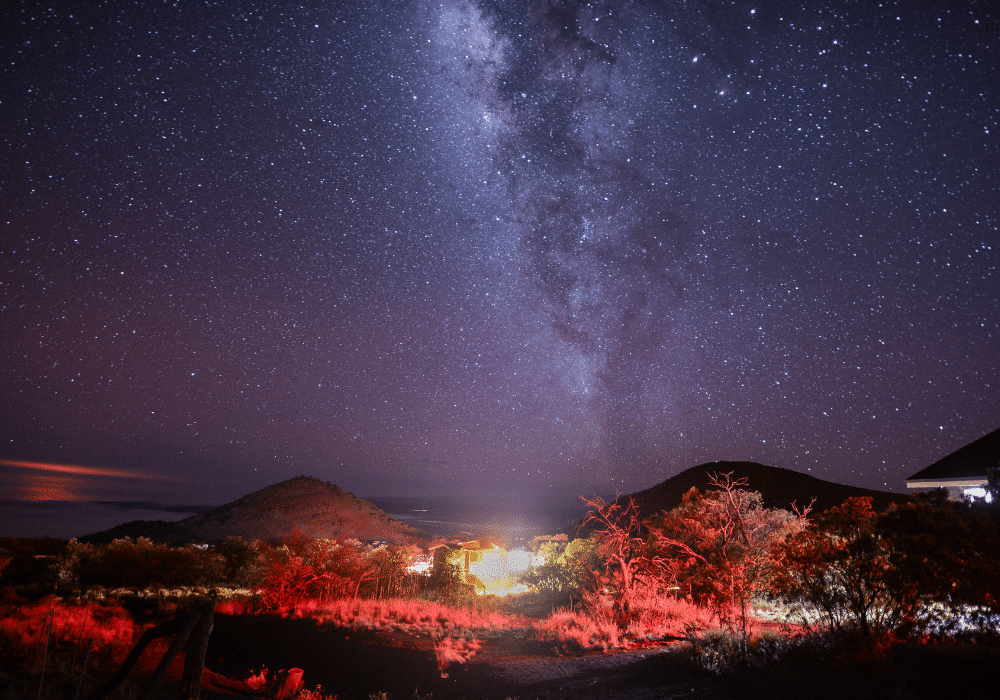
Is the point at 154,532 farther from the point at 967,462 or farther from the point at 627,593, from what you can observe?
the point at 967,462

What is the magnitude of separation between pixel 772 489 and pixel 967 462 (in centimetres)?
3313

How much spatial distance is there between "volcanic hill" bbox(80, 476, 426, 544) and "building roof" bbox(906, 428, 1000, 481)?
4429 cm

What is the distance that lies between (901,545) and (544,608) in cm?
1730

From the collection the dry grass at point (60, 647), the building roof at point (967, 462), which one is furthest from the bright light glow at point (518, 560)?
the building roof at point (967, 462)

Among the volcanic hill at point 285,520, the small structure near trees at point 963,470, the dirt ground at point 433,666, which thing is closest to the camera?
the dirt ground at point 433,666

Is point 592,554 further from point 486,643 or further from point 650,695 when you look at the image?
point 650,695

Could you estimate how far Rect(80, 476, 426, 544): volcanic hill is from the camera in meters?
55.4

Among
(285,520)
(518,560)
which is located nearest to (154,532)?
(285,520)

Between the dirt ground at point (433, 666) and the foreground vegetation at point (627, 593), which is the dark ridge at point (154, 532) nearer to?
the foreground vegetation at point (627, 593)

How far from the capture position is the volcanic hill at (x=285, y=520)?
55406 mm

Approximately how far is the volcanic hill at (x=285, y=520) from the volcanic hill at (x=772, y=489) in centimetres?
3207

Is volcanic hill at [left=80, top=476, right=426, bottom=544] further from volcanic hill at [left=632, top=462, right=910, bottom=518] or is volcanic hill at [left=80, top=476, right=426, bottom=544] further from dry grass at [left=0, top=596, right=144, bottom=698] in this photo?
dry grass at [left=0, top=596, right=144, bottom=698]

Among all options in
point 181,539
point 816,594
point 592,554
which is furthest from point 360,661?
point 181,539

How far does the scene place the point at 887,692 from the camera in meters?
7.86
